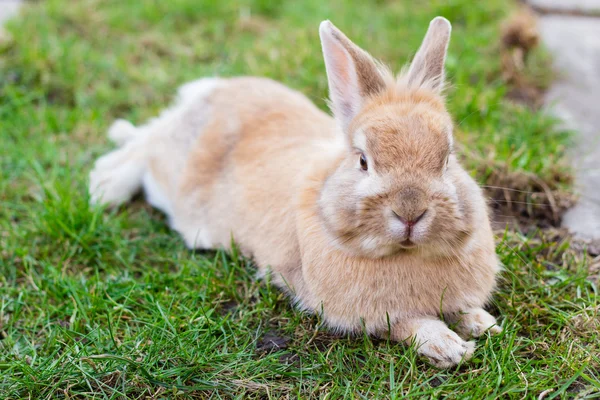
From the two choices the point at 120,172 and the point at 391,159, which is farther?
the point at 120,172

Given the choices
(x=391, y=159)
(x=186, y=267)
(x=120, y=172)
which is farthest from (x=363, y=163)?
(x=120, y=172)

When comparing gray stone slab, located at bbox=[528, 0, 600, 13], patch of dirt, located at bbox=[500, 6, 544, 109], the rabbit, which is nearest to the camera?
the rabbit

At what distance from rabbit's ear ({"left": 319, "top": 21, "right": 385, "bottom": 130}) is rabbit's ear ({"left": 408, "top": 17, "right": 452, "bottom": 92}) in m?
0.15

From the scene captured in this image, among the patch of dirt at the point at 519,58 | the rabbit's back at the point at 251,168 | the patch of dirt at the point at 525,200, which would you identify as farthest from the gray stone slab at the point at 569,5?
the rabbit's back at the point at 251,168

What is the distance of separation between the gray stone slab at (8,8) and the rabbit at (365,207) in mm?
2926

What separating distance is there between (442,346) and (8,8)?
4784mm

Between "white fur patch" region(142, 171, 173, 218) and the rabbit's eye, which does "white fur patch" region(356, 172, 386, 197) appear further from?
"white fur patch" region(142, 171, 173, 218)

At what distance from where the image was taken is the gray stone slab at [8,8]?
5305 millimetres

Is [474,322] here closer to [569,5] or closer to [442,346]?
[442,346]

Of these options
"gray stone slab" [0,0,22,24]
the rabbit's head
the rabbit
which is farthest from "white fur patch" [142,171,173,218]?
"gray stone slab" [0,0,22,24]

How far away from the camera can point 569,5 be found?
5.36m

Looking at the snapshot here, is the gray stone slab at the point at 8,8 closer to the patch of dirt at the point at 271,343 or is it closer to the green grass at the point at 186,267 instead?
the green grass at the point at 186,267

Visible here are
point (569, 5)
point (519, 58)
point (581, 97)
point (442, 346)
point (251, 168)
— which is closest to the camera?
point (442, 346)

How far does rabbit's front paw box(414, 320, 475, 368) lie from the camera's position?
2.35 meters
